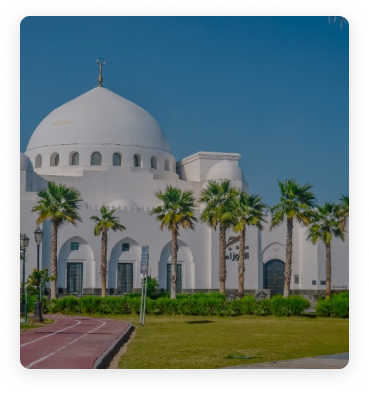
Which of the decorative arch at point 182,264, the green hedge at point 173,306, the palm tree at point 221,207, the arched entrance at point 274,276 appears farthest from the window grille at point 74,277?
the green hedge at point 173,306

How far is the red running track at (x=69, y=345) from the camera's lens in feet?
35.9

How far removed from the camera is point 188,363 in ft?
39.1

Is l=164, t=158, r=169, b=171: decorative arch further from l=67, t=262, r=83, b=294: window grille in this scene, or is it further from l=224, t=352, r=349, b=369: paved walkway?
l=224, t=352, r=349, b=369: paved walkway

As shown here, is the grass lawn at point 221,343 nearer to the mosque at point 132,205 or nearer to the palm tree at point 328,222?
the palm tree at point 328,222

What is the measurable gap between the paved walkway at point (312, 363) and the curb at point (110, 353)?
2.01 meters

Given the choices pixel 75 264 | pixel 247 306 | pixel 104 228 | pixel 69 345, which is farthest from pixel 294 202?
pixel 69 345

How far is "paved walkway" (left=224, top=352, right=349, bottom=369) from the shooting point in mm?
10898

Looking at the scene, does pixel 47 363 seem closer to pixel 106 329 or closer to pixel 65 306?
pixel 106 329

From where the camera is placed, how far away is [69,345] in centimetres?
1362

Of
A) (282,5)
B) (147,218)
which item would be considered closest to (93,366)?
(282,5)

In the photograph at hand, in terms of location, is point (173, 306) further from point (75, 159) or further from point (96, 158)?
point (75, 159)

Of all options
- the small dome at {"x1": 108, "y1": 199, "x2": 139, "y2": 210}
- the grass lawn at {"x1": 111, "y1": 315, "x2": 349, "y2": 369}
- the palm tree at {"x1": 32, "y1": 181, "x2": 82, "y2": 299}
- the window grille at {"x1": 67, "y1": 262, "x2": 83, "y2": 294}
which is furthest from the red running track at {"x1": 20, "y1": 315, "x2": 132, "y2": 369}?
the small dome at {"x1": 108, "y1": 199, "x2": 139, "y2": 210}

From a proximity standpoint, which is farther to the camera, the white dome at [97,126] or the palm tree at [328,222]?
the white dome at [97,126]

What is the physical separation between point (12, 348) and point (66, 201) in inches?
903
